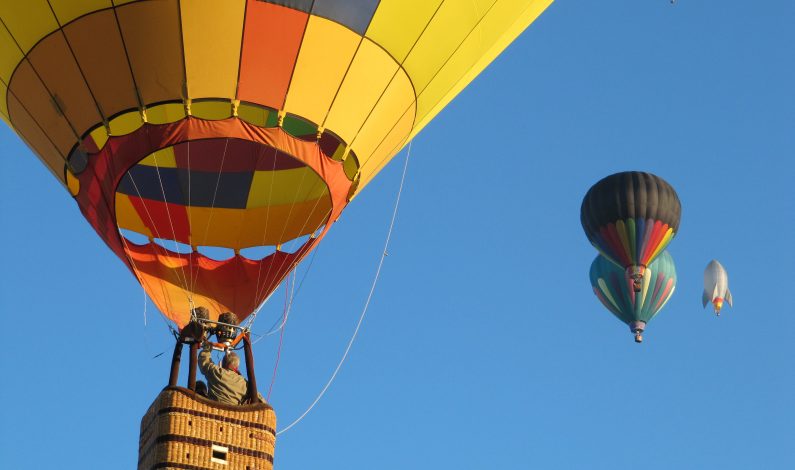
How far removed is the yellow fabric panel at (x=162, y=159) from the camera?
35.0ft

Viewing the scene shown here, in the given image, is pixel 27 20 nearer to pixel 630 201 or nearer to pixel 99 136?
pixel 99 136

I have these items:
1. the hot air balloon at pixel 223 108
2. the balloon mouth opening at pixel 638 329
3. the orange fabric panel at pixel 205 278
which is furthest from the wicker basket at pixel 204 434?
the balloon mouth opening at pixel 638 329

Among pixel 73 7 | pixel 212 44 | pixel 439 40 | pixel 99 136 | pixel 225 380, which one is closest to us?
pixel 225 380

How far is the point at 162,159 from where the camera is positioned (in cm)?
1080

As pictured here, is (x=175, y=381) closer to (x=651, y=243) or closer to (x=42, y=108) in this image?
(x=42, y=108)

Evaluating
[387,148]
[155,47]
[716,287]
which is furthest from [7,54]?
[716,287]

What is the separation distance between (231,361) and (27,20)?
2.44 meters

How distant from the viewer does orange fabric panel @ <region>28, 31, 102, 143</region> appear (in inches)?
372

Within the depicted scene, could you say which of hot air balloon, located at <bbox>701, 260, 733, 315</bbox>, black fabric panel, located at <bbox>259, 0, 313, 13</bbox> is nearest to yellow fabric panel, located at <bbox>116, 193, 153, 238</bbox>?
black fabric panel, located at <bbox>259, 0, 313, 13</bbox>

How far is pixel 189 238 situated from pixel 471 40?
238 centimetres

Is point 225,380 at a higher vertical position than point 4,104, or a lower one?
lower

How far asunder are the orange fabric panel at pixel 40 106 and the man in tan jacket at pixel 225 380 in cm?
175

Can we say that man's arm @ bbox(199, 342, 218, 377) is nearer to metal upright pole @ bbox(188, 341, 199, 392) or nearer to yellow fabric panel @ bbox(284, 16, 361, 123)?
A: metal upright pole @ bbox(188, 341, 199, 392)

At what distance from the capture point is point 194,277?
10562mm
